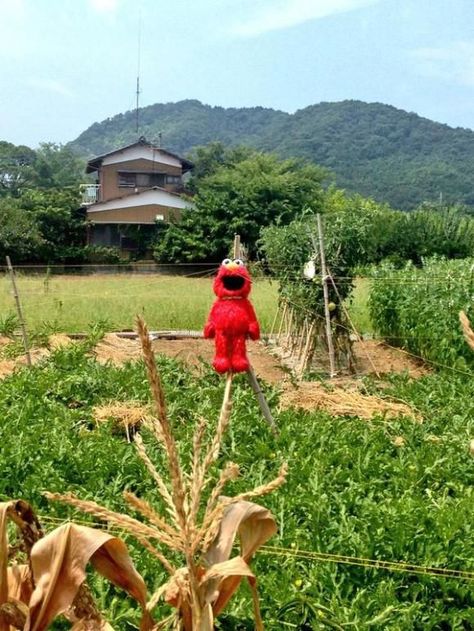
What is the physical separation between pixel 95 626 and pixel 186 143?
125 m

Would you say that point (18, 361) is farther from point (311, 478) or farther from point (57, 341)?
point (311, 478)

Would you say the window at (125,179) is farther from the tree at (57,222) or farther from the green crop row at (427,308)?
the green crop row at (427,308)

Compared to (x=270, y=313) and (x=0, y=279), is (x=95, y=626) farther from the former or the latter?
(x=0, y=279)

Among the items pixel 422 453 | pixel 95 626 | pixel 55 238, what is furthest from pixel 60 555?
pixel 55 238

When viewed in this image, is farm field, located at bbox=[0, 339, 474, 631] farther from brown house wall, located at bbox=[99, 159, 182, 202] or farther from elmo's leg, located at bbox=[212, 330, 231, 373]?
brown house wall, located at bbox=[99, 159, 182, 202]

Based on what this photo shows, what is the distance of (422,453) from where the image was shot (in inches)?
214

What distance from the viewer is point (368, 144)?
92.1m

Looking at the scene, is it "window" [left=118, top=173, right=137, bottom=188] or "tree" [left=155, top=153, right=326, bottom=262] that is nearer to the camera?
"tree" [left=155, top=153, right=326, bottom=262]

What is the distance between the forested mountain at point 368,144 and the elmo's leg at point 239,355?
64179mm

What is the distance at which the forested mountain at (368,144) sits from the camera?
73625mm

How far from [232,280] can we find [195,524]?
396 centimetres

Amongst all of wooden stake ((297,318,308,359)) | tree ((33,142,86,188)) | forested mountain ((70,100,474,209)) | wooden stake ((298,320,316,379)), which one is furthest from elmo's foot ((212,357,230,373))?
forested mountain ((70,100,474,209))

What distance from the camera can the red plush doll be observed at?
5.48m

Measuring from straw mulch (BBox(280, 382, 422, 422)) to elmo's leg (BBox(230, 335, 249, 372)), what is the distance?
170 cm
